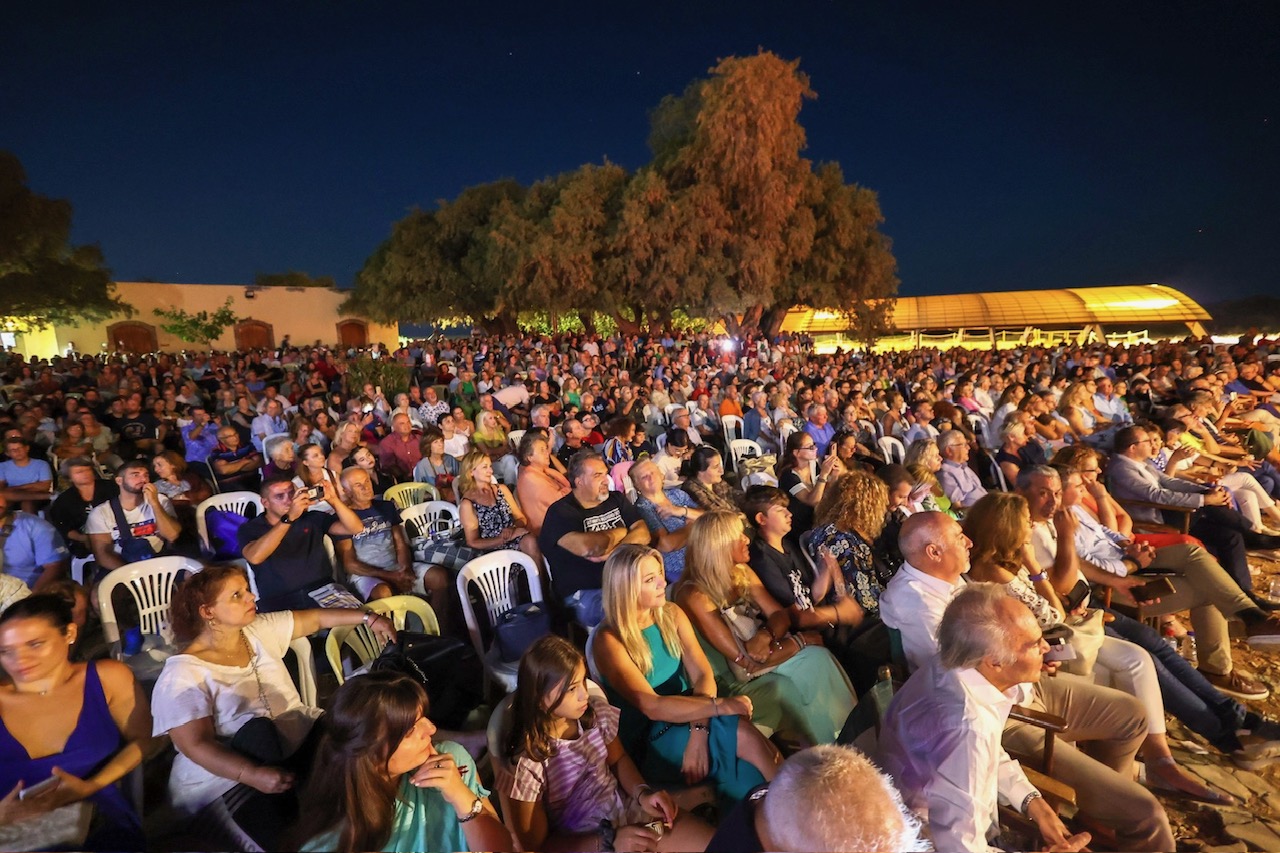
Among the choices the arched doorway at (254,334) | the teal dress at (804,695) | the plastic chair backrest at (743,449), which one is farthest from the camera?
the arched doorway at (254,334)

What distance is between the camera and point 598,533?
3.27m

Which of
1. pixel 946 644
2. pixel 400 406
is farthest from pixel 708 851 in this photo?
pixel 400 406

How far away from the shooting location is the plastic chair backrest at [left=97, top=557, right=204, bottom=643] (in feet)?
10.1

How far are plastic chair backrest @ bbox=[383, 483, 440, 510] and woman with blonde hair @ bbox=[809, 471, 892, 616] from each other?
3.10m

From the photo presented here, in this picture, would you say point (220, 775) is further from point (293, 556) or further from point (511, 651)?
point (293, 556)

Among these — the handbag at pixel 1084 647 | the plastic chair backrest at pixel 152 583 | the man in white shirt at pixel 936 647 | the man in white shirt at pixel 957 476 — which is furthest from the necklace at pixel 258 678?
the man in white shirt at pixel 957 476

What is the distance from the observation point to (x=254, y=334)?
106 ft

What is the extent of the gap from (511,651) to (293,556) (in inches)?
55.4

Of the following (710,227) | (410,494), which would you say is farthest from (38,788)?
(710,227)

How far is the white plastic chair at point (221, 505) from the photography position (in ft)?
13.4

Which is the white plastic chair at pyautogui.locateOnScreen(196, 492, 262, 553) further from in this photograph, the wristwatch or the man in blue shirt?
the wristwatch

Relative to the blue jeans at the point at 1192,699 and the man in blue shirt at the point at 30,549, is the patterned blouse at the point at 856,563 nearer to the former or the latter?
the blue jeans at the point at 1192,699

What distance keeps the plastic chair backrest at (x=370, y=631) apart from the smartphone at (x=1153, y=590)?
356 cm

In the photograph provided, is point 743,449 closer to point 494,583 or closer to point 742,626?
point 494,583
